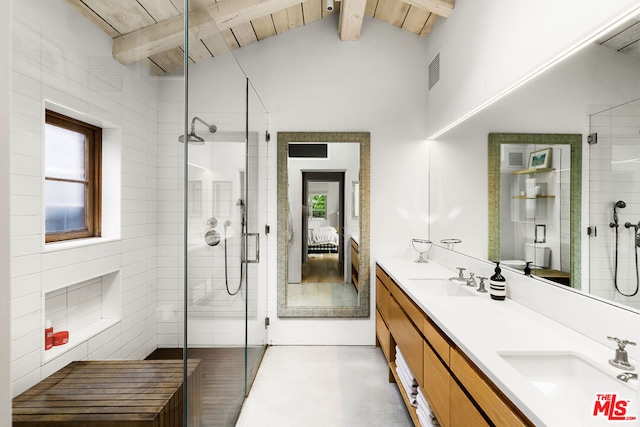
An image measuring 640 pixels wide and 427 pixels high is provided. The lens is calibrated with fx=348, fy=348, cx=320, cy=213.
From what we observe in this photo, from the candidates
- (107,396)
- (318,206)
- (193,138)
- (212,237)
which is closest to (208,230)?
(212,237)

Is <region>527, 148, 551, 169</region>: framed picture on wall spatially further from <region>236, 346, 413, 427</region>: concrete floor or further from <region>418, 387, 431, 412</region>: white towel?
<region>236, 346, 413, 427</region>: concrete floor

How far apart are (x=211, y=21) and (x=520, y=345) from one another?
202 cm

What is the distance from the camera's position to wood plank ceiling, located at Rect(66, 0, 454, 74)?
103 cm

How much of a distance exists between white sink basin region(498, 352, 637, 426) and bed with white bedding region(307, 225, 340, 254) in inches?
90.1

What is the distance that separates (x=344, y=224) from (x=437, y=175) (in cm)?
96

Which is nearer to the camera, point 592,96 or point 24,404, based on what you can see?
point 24,404

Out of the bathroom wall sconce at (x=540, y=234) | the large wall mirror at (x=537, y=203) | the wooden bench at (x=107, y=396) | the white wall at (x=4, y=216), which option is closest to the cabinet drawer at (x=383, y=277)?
the large wall mirror at (x=537, y=203)

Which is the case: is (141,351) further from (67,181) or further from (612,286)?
(612,286)

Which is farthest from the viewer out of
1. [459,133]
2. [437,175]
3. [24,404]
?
[437,175]

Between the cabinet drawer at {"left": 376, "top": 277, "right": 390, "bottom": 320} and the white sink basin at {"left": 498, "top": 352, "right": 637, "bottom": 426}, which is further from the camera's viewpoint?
the cabinet drawer at {"left": 376, "top": 277, "right": 390, "bottom": 320}

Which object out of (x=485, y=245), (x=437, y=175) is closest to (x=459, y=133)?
(x=437, y=175)

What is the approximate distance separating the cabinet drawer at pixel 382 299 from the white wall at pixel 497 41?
1406 mm

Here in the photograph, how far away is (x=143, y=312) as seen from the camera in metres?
1.13

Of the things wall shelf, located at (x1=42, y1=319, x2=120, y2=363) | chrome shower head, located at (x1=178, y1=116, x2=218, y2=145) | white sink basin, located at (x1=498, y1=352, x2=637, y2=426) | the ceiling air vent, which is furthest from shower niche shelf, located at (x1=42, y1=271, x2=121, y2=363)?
the ceiling air vent
